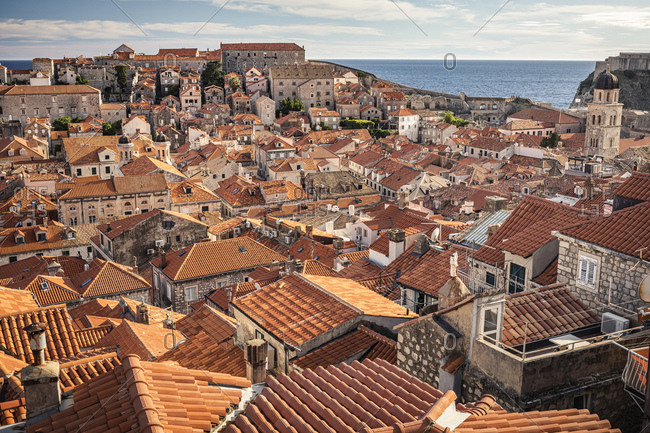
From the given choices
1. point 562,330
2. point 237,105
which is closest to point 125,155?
point 237,105

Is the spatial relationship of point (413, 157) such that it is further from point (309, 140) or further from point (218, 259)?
point (218, 259)

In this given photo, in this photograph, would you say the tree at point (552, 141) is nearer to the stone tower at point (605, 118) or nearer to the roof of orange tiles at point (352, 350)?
the stone tower at point (605, 118)

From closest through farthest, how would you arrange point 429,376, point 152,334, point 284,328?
point 429,376 → point 284,328 → point 152,334

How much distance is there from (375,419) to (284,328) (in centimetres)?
527

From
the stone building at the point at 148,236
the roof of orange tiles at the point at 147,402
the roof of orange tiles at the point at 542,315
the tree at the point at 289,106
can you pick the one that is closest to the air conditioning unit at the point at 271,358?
the roof of orange tiles at the point at 147,402

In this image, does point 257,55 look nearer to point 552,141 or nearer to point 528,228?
point 552,141

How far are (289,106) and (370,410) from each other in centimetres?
9340

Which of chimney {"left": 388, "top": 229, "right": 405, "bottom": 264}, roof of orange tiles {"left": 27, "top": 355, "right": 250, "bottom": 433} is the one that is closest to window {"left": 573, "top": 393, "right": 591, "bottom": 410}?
roof of orange tiles {"left": 27, "top": 355, "right": 250, "bottom": 433}

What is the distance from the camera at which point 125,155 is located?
56062mm

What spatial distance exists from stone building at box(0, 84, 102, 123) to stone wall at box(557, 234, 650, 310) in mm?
86675

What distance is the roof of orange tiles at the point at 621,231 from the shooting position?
30.7ft

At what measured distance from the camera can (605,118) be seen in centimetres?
6122

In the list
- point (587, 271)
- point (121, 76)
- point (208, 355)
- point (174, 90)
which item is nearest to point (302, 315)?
point (208, 355)

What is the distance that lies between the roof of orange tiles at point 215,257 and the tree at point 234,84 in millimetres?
77827
